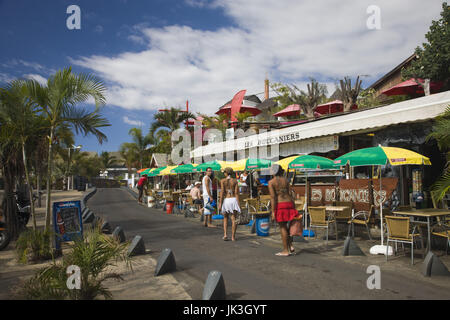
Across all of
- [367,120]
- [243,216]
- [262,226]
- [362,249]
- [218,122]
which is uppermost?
[218,122]

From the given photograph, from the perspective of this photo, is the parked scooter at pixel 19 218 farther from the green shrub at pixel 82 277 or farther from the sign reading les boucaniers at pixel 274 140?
the sign reading les boucaniers at pixel 274 140

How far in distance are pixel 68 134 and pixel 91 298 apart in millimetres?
4629

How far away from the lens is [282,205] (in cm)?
663

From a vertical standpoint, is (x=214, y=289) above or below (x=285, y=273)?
above

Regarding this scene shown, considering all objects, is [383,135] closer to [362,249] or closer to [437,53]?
[362,249]

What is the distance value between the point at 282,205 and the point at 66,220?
179 inches

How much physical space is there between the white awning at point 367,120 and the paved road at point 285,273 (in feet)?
16.1

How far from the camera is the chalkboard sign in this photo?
267 inches

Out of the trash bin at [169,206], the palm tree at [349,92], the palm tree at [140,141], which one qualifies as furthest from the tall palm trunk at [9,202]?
the palm tree at [140,141]

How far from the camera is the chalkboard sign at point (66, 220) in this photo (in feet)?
22.2

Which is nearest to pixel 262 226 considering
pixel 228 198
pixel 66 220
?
pixel 228 198
